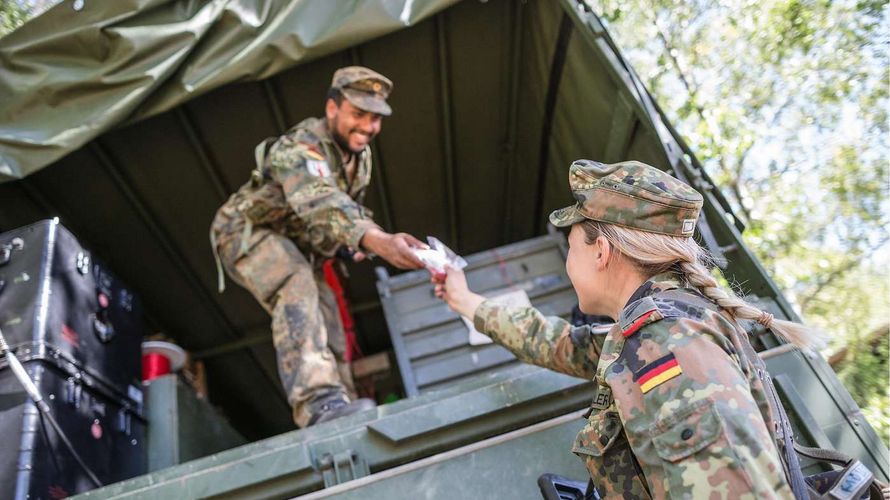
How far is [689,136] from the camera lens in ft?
21.4

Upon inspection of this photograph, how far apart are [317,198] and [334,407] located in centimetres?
79

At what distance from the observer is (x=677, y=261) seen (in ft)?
5.39

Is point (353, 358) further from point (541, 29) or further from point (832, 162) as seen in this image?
point (832, 162)

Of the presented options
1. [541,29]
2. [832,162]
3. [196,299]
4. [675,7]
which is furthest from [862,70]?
[196,299]

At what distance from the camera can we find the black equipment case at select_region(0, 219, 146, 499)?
2.30 meters

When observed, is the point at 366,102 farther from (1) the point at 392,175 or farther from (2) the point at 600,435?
(2) the point at 600,435

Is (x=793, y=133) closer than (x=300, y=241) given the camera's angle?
No

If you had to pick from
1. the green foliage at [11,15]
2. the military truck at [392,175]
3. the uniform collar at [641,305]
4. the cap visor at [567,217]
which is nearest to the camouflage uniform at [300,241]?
the military truck at [392,175]

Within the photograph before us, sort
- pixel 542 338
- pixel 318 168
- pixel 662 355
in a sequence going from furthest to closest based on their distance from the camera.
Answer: pixel 318 168 → pixel 542 338 → pixel 662 355

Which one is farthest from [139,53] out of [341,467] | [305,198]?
[341,467]

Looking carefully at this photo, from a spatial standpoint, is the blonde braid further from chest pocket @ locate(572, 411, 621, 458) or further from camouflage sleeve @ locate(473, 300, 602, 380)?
camouflage sleeve @ locate(473, 300, 602, 380)

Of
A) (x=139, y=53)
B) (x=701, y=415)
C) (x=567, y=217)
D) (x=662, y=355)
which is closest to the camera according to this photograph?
(x=701, y=415)

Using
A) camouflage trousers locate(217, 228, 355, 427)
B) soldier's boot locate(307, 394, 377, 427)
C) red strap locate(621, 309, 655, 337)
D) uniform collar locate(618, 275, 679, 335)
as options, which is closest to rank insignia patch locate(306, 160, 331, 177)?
camouflage trousers locate(217, 228, 355, 427)

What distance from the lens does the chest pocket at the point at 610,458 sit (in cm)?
152
